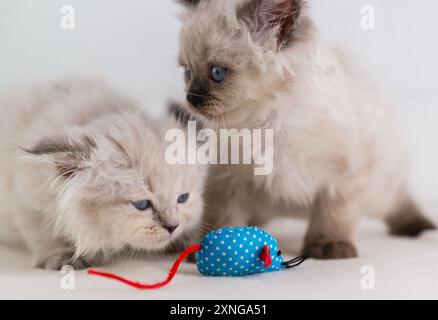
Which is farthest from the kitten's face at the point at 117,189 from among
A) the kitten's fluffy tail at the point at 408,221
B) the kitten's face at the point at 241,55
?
the kitten's fluffy tail at the point at 408,221

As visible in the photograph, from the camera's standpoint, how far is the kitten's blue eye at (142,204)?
5.32 ft

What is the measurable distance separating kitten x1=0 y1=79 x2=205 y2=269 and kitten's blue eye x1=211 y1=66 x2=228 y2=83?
20cm

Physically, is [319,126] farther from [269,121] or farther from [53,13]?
[53,13]

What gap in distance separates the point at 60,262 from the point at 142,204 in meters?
0.36

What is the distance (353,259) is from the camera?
1904 millimetres

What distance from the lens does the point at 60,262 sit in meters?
1.78

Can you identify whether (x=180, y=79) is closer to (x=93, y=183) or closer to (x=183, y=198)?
(x=183, y=198)

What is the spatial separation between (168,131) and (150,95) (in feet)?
3.15

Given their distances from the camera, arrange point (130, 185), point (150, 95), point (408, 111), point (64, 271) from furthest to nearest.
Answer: point (408, 111) → point (150, 95) → point (64, 271) → point (130, 185)

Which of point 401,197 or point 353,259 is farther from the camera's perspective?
point 401,197

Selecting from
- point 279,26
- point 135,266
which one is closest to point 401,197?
point 279,26

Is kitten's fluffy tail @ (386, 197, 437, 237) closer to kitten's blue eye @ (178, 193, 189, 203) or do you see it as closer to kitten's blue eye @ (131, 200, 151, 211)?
kitten's blue eye @ (178, 193, 189, 203)

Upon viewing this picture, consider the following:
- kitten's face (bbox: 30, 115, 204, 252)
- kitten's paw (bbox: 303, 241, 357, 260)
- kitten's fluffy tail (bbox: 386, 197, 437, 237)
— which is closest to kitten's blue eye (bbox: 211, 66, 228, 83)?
kitten's face (bbox: 30, 115, 204, 252)

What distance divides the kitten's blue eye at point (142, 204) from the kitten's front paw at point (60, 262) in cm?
30
